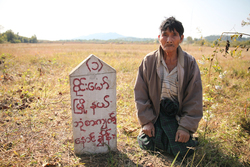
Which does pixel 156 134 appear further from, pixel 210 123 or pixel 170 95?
pixel 210 123

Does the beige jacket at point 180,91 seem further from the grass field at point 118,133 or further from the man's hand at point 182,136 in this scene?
the grass field at point 118,133

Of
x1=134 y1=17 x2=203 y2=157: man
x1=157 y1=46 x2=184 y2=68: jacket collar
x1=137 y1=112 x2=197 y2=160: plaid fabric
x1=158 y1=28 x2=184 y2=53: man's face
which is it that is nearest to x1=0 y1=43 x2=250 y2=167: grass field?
x1=137 y1=112 x2=197 y2=160: plaid fabric

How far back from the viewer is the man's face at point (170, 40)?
72.0 inches

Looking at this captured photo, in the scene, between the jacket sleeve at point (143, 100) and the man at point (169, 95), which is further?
the jacket sleeve at point (143, 100)

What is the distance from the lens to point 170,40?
1819 mm

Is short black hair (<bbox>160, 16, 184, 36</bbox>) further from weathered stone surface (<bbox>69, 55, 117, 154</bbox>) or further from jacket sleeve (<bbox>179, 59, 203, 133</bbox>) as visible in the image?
weathered stone surface (<bbox>69, 55, 117, 154</bbox>)

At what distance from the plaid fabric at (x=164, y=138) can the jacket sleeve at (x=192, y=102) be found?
15cm

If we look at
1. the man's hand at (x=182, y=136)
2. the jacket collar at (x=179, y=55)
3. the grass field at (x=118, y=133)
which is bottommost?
the grass field at (x=118, y=133)

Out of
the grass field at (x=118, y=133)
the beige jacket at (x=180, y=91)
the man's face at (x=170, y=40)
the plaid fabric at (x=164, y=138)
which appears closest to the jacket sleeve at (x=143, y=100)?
the beige jacket at (x=180, y=91)

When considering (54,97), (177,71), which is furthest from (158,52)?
(54,97)

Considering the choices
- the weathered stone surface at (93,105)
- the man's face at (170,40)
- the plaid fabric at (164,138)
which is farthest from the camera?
the plaid fabric at (164,138)

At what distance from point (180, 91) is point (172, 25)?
760 millimetres

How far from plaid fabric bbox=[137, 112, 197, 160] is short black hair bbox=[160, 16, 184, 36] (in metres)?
1.03

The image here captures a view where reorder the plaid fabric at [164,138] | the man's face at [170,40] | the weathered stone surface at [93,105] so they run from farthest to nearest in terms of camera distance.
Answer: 1. the plaid fabric at [164,138]
2. the man's face at [170,40]
3. the weathered stone surface at [93,105]
